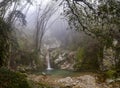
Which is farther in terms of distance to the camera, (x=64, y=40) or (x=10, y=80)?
(x=64, y=40)

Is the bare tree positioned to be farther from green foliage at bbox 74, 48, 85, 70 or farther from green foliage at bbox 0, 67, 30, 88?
green foliage at bbox 0, 67, 30, 88

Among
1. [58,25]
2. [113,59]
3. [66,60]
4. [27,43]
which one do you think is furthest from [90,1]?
[58,25]

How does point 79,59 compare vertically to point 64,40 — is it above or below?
below

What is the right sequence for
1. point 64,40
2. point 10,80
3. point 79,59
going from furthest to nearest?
point 64,40, point 79,59, point 10,80

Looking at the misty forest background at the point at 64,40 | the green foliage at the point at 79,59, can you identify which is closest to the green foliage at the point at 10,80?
the misty forest background at the point at 64,40

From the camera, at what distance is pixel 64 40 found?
3234 cm

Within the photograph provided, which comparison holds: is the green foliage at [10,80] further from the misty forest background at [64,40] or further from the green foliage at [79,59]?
the green foliage at [79,59]

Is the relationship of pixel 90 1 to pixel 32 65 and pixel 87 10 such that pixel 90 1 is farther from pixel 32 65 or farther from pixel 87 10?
pixel 32 65

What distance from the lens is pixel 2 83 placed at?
21.2 ft

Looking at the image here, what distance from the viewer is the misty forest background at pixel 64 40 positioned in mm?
7316

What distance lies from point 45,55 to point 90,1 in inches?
863

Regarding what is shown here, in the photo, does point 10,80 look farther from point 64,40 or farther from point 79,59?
point 64,40

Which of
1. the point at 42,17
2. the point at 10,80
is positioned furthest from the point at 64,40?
the point at 10,80

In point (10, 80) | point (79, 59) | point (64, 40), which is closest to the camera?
point (10, 80)
